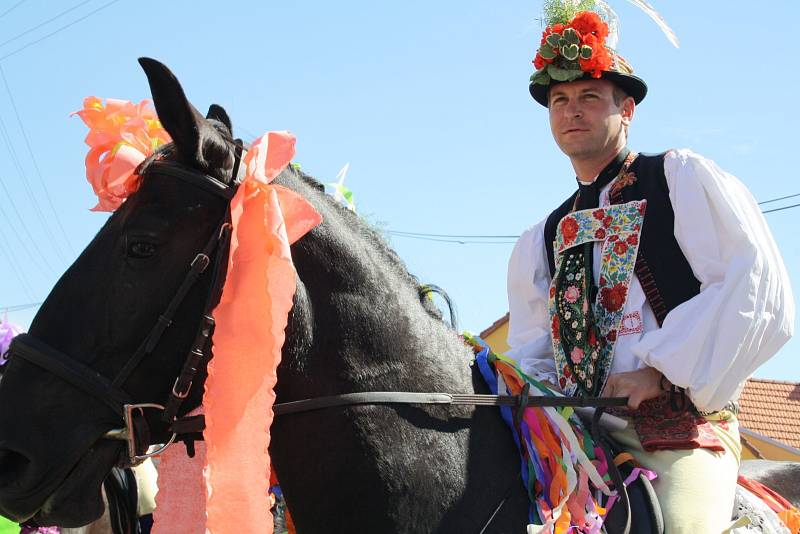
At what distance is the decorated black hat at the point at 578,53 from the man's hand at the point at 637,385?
1.37m

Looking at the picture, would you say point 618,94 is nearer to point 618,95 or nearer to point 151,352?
point 618,95

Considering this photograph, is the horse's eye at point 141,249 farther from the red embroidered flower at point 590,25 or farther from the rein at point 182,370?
the red embroidered flower at point 590,25

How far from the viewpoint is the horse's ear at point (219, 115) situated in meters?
3.00

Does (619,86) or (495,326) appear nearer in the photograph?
(619,86)

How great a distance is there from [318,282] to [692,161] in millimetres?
1728

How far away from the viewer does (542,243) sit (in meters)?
4.13

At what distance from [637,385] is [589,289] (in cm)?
58

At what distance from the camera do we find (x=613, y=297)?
3.52 metres

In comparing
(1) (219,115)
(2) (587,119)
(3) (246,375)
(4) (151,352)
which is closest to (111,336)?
(4) (151,352)

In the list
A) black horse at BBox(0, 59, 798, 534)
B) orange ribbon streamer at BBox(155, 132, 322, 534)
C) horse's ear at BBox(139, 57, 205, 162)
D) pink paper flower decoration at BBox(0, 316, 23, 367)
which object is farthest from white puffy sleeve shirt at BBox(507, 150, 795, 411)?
pink paper flower decoration at BBox(0, 316, 23, 367)

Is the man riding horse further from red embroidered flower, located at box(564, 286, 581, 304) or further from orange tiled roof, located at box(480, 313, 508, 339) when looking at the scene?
orange tiled roof, located at box(480, 313, 508, 339)

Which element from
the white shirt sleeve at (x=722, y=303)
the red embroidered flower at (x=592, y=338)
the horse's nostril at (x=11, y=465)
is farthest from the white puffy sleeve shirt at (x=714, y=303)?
the horse's nostril at (x=11, y=465)

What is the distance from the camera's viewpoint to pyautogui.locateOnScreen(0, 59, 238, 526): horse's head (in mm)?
2404

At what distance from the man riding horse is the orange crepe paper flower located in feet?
6.10
